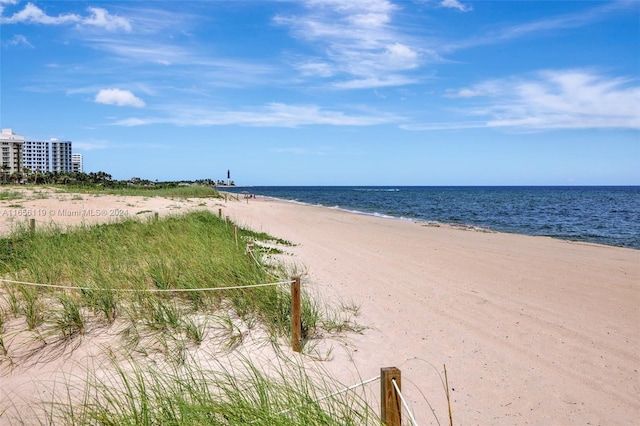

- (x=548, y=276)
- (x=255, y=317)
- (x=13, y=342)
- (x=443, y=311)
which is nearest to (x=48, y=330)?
(x=13, y=342)

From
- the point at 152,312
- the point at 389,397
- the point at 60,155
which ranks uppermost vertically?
the point at 60,155

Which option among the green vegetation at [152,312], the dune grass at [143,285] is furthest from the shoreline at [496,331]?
the dune grass at [143,285]

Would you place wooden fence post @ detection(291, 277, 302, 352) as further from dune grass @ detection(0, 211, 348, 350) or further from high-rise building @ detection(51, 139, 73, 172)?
high-rise building @ detection(51, 139, 73, 172)

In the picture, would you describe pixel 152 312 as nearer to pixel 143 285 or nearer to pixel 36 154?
pixel 143 285

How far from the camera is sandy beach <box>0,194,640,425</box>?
14.8 feet

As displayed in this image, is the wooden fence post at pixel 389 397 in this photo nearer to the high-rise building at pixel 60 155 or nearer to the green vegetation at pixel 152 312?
the green vegetation at pixel 152 312

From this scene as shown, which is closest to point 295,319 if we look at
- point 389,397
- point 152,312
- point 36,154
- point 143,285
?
point 152,312

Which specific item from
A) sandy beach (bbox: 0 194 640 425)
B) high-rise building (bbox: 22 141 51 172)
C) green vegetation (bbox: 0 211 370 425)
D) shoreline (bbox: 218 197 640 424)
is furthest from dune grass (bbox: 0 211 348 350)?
high-rise building (bbox: 22 141 51 172)

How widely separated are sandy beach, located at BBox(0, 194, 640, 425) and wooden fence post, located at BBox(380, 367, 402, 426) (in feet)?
5.41

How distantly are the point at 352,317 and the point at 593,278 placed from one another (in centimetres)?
676

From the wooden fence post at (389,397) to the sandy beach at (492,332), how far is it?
1650 millimetres

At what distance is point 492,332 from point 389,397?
4.25 meters

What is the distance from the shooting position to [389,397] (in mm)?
2641

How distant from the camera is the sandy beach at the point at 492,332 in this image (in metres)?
4.50
